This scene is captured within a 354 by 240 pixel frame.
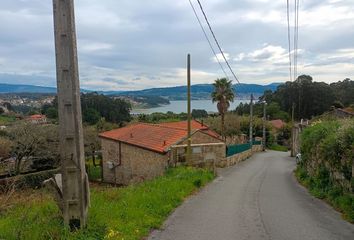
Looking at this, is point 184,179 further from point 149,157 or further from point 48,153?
point 48,153

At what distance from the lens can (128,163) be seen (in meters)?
29.1

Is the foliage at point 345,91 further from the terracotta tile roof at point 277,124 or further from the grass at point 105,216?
the grass at point 105,216

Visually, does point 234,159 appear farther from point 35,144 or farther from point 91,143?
point 91,143

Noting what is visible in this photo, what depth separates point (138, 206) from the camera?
9.83m

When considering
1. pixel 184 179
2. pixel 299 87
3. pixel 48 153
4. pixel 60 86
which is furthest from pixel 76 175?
pixel 299 87

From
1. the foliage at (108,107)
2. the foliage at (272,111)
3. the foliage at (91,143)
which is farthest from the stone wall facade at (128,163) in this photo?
the foliage at (272,111)

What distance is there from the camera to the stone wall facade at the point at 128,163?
80.7 feet

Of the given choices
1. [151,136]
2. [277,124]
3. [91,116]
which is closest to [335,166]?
[151,136]

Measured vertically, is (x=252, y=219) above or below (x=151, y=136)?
above

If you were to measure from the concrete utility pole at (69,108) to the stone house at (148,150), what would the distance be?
15.4m

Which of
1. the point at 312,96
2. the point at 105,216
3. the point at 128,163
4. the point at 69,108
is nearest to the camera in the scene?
the point at 69,108

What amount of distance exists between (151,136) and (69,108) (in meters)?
21.5

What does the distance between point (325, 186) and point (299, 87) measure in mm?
71316

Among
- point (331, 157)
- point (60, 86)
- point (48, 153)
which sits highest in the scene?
point (60, 86)
